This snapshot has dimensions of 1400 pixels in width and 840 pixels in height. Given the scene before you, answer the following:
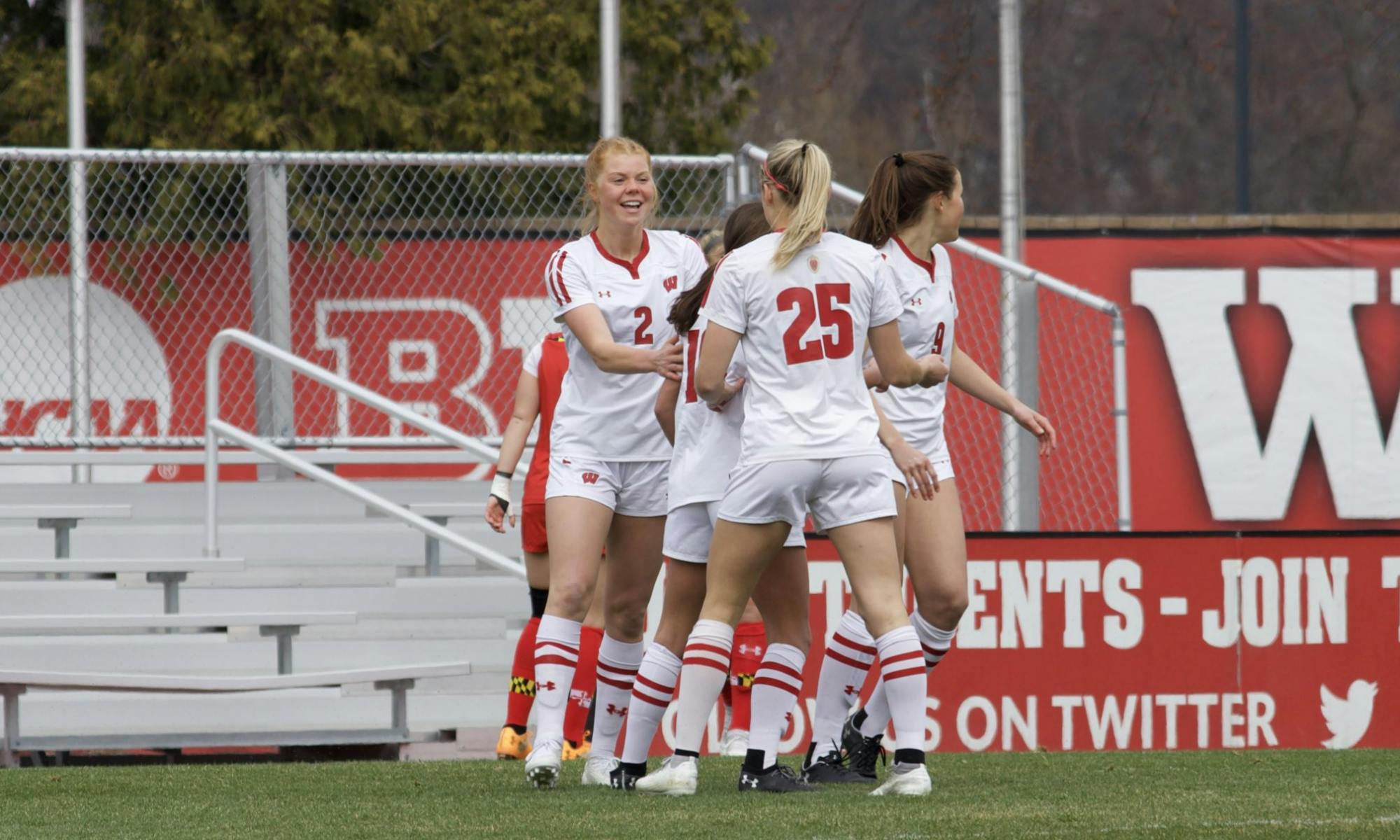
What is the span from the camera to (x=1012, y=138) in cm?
1127

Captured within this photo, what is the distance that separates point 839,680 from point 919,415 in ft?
2.80

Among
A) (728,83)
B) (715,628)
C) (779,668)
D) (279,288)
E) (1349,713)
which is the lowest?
(1349,713)

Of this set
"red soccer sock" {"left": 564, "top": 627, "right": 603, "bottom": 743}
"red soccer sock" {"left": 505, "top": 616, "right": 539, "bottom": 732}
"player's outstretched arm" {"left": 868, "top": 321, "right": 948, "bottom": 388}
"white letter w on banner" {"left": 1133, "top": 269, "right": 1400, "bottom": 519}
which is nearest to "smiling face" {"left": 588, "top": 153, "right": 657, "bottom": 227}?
"player's outstretched arm" {"left": 868, "top": 321, "right": 948, "bottom": 388}

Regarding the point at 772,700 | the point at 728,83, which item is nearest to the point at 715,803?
the point at 772,700

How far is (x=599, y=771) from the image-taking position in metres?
6.08

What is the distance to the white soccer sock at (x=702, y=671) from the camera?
5551 millimetres

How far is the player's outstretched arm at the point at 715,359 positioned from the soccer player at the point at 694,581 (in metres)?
0.16

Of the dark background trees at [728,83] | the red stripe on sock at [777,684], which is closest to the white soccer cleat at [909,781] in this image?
the red stripe on sock at [777,684]

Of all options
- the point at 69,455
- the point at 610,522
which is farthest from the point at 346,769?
the point at 69,455

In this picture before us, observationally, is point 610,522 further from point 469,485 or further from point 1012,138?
point 1012,138

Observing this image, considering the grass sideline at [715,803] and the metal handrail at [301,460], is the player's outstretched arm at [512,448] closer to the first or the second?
the grass sideline at [715,803]

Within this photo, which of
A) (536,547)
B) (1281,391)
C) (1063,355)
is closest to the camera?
(536,547)

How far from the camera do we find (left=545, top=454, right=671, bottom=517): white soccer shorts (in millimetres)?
6016

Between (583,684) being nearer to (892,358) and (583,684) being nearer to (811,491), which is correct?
(811,491)
